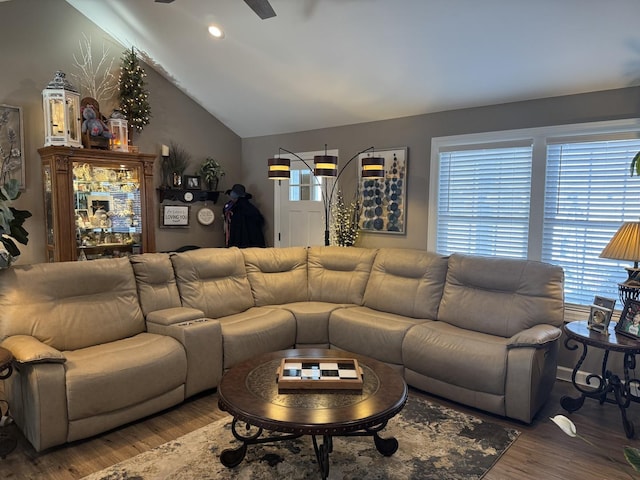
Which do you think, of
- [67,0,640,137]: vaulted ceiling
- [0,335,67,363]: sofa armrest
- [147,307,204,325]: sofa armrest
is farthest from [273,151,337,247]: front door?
[0,335,67,363]: sofa armrest

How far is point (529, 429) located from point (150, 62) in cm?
555

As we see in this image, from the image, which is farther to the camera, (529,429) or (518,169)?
(518,169)

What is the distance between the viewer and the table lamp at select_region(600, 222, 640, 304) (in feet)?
9.43

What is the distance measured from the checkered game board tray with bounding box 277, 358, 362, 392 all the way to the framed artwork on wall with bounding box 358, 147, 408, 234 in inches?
95.4

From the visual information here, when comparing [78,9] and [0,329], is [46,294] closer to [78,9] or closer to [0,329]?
[0,329]

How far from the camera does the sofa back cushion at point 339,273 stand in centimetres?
443

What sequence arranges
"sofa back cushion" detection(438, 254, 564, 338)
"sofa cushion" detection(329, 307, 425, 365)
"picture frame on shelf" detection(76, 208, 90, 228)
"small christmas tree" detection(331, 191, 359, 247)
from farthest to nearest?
1. "small christmas tree" detection(331, 191, 359, 247)
2. "picture frame on shelf" detection(76, 208, 90, 228)
3. "sofa cushion" detection(329, 307, 425, 365)
4. "sofa back cushion" detection(438, 254, 564, 338)

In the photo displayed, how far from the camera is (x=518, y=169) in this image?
3977mm

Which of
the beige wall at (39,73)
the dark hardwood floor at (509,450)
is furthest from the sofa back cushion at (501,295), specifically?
the beige wall at (39,73)

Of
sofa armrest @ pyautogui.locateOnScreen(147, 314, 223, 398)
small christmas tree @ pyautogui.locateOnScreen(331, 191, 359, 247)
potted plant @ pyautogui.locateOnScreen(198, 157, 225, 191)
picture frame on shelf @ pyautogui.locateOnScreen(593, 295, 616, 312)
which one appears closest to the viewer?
picture frame on shelf @ pyautogui.locateOnScreen(593, 295, 616, 312)

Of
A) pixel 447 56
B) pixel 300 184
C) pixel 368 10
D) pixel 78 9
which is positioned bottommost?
pixel 300 184

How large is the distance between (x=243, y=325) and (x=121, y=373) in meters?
1.11

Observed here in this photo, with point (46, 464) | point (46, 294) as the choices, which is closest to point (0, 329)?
point (46, 294)

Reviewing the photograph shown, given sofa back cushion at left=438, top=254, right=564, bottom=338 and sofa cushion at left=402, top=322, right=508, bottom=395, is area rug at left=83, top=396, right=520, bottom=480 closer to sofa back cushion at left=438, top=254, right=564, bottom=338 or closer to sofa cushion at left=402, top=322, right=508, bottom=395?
sofa cushion at left=402, top=322, right=508, bottom=395
